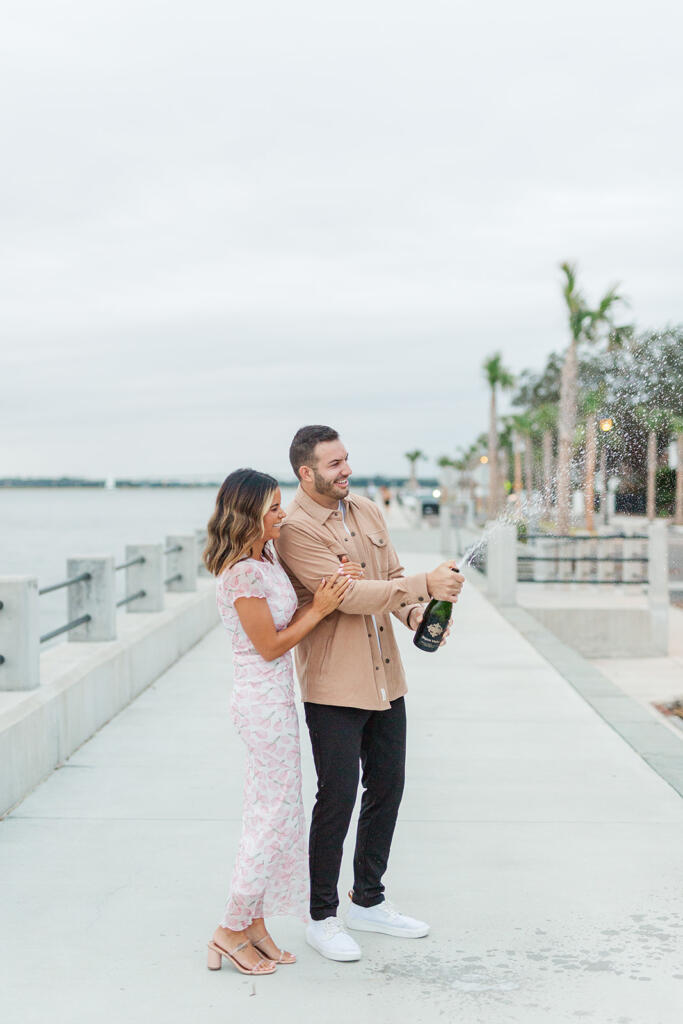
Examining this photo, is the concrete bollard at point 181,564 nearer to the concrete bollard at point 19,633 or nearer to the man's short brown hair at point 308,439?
the concrete bollard at point 19,633

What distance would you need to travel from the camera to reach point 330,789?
13.1 ft

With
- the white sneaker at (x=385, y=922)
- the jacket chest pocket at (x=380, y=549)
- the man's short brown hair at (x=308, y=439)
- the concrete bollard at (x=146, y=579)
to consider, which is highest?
the man's short brown hair at (x=308, y=439)

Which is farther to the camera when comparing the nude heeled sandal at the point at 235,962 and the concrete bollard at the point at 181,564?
the concrete bollard at the point at 181,564

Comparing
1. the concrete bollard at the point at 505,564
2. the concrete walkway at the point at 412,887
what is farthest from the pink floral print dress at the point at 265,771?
the concrete bollard at the point at 505,564

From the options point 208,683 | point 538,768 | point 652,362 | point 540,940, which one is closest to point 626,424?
point 652,362

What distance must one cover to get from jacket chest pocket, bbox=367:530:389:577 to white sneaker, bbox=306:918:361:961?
1277mm

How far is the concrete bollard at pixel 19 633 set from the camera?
6.25 metres

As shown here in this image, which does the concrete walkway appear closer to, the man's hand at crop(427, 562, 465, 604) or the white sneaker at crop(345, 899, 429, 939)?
the white sneaker at crop(345, 899, 429, 939)

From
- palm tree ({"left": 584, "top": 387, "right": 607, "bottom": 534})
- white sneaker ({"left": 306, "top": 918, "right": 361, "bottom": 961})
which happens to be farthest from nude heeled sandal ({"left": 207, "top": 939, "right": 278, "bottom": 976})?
palm tree ({"left": 584, "top": 387, "right": 607, "bottom": 534})

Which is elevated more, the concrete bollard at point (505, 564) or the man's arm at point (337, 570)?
the man's arm at point (337, 570)

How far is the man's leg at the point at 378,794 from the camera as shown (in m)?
4.14

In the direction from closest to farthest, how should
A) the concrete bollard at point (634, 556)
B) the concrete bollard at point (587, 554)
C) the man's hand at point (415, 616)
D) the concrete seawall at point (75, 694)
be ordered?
1. the man's hand at point (415, 616)
2. the concrete seawall at point (75, 694)
3. the concrete bollard at point (634, 556)
4. the concrete bollard at point (587, 554)

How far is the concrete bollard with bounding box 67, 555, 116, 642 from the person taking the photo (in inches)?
328

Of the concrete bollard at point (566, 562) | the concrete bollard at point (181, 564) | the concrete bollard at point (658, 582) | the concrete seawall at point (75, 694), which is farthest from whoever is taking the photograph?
the concrete bollard at point (566, 562)
